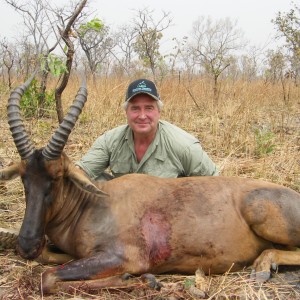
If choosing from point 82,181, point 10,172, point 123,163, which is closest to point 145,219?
point 82,181

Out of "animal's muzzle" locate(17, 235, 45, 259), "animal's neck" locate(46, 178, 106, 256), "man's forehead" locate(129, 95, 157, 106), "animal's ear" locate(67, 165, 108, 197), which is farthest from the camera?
"man's forehead" locate(129, 95, 157, 106)

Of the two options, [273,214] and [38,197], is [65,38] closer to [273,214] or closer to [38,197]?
[38,197]

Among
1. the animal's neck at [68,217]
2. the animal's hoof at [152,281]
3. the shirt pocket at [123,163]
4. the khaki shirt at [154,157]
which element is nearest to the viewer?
the animal's hoof at [152,281]

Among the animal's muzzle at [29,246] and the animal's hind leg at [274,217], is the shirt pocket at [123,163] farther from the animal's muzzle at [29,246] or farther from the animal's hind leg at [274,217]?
the animal's muzzle at [29,246]

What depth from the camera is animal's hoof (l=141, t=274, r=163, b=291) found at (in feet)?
11.6

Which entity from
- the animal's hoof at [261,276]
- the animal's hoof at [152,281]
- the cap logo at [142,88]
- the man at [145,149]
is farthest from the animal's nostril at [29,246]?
the cap logo at [142,88]

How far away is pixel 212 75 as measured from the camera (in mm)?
12906

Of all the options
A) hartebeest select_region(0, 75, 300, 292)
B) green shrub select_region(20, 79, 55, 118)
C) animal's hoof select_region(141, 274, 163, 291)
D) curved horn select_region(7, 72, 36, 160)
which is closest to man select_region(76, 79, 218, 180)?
hartebeest select_region(0, 75, 300, 292)

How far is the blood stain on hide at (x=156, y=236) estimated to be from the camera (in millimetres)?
3803

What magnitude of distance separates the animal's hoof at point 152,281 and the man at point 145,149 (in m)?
1.61

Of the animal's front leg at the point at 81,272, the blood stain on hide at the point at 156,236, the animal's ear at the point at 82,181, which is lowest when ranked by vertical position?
the animal's front leg at the point at 81,272

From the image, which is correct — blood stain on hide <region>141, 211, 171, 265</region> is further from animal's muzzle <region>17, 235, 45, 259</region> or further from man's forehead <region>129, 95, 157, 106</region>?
man's forehead <region>129, 95, 157, 106</region>

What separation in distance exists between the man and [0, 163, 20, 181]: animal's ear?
1.23 meters

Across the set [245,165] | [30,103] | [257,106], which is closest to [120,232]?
[245,165]
